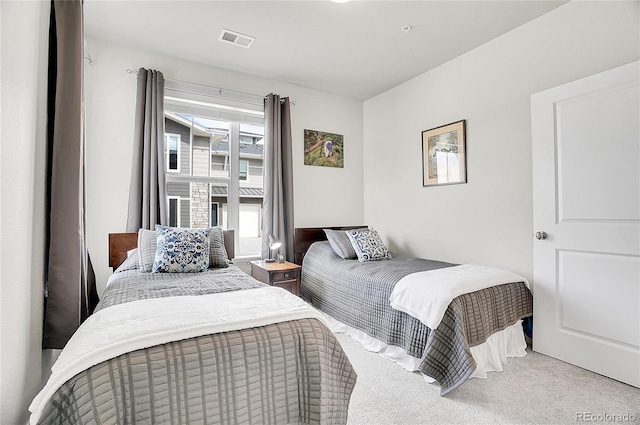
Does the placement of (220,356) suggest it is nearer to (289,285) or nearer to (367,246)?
(289,285)

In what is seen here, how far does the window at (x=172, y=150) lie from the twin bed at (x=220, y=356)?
149cm

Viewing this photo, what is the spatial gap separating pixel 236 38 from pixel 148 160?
1.41 m

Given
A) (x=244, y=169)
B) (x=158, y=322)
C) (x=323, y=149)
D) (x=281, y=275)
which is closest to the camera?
(x=158, y=322)

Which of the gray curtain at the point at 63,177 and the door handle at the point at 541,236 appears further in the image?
the door handle at the point at 541,236

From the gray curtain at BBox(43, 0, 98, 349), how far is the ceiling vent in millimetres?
1436

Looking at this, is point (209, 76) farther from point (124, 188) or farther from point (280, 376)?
point (280, 376)

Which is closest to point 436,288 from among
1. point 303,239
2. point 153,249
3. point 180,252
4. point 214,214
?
point 180,252

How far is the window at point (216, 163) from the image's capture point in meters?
3.33

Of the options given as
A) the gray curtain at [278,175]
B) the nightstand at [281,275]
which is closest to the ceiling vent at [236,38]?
the gray curtain at [278,175]

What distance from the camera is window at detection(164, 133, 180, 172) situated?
3.31 metres

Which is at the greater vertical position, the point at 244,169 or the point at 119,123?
the point at 119,123

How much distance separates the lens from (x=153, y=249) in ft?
8.15

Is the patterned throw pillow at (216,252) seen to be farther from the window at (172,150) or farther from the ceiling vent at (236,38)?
the ceiling vent at (236,38)

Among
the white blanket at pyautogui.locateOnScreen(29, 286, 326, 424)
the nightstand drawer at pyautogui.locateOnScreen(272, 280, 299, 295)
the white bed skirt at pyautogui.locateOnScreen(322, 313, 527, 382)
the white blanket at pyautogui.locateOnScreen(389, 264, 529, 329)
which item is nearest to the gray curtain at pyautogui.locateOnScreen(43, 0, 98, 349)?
the white blanket at pyautogui.locateOnScreen(29, 286, 326, 424)
